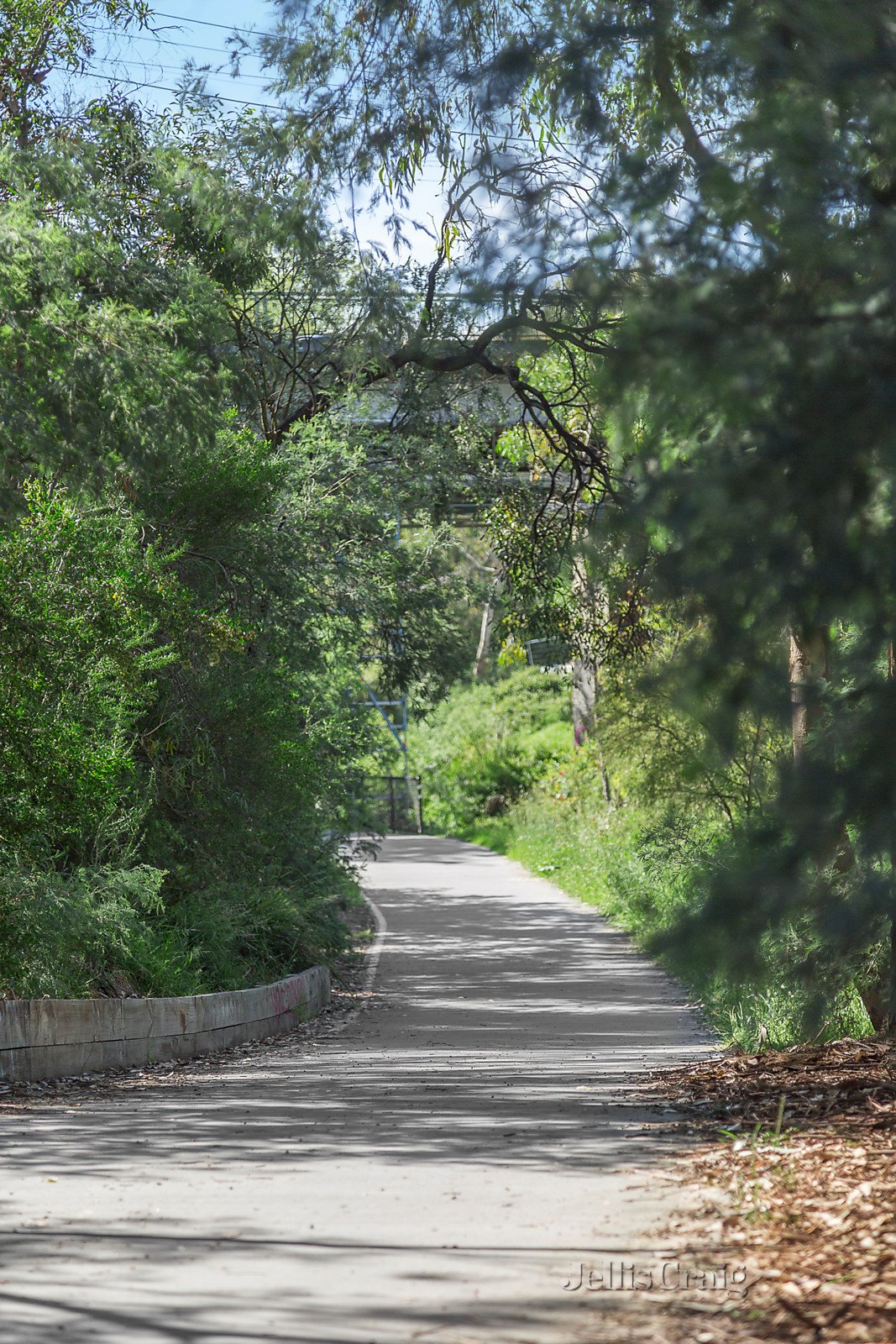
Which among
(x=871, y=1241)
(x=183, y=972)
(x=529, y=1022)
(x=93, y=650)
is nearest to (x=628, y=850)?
(x=529, y=1022)

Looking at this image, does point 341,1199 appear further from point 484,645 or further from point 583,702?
point 484,645

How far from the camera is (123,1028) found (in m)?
9.94

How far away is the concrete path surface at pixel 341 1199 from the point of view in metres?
3.85

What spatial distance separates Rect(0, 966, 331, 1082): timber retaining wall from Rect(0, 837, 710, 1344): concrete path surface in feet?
1.68

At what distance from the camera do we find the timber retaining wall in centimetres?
886

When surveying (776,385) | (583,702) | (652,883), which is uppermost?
(583,702)

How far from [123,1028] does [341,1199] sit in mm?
5171

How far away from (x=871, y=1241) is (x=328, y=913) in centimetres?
1186

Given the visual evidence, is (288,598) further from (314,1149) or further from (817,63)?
(817,63)

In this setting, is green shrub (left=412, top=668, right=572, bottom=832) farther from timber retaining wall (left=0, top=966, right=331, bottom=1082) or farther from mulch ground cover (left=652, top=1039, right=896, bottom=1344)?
mulch ground cover (left=652, top=1039, right=896, bottom=1344)

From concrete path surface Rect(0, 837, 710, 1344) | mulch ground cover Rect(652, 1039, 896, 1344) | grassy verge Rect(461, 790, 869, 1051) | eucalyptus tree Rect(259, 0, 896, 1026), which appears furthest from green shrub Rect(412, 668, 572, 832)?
eucalyptus tree Rect(259, 0, 896, 1026)

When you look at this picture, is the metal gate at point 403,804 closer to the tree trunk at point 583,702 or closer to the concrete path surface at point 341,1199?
the tree trunk at point 583,702

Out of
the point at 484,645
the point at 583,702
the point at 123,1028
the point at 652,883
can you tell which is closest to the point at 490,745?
the point at 484,645

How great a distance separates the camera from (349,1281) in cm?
409
